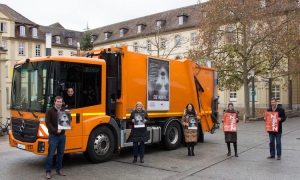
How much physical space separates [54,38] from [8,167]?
54541 millimetres

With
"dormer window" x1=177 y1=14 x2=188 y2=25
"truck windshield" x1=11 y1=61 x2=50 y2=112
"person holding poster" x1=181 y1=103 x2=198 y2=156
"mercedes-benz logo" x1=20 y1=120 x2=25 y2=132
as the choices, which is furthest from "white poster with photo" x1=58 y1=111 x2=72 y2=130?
"dormer window" x1=177 y1=14 x2=188 y2=25

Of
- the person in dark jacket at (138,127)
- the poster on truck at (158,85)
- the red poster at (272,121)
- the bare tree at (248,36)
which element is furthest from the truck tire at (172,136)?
the bare tree at (248,36)

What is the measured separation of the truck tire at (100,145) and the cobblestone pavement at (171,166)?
21 centimetres

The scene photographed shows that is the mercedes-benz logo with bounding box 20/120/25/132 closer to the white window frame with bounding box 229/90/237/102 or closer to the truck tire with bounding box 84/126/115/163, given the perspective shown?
the truck tire with bounding box 84/126/115/163

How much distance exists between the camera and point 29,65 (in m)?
7.94

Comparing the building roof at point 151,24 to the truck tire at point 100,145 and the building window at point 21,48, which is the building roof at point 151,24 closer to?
the building window at point 21,48

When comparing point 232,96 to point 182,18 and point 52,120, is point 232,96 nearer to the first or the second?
point 182,18

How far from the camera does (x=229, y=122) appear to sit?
9.39 metres

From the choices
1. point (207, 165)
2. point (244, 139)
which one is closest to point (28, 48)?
point (244, 139)

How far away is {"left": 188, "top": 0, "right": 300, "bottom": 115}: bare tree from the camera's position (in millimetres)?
22547

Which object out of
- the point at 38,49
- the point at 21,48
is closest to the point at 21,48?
the point at 21,48

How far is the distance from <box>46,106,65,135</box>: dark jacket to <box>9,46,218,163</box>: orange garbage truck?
62cm

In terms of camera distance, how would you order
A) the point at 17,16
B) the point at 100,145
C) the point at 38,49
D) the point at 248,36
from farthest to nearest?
the point at 38,49
the point at 17,16
the point at 248,36
the point at 100,145

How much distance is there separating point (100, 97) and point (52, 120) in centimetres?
183
